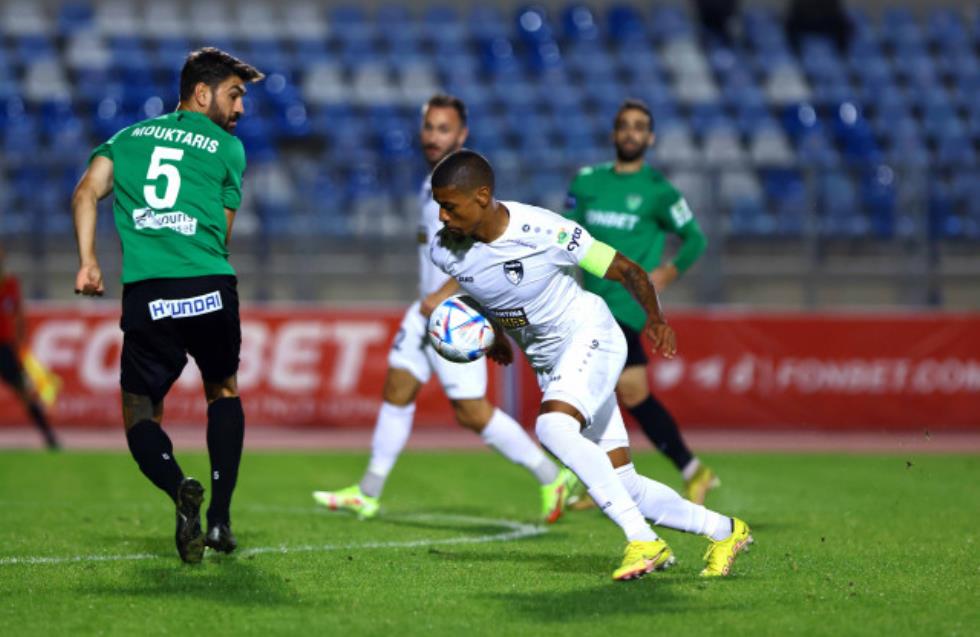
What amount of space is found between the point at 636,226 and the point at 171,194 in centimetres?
374

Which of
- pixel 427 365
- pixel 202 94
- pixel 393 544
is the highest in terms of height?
pixel 202 94

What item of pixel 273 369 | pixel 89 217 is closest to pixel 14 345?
pixel 273 369

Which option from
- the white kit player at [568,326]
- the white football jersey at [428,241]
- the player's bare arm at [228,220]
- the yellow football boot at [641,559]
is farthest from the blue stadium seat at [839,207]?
the yellow football boot at [641,559]

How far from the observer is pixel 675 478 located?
12.2m

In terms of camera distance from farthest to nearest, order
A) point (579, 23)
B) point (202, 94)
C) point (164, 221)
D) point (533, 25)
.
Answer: point (579, 23) < point (533, 25) < point (202, 94) < point (164, 221)

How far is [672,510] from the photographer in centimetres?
674

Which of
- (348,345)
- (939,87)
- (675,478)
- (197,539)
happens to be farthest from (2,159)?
(939,87)

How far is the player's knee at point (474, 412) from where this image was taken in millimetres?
9344

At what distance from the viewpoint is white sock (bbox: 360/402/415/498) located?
9.55m

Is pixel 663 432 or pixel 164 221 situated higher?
pixel 164 221

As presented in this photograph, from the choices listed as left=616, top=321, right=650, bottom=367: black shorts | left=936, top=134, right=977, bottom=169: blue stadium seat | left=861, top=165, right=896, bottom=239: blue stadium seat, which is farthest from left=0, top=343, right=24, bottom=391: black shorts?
left=936, top=134, right=977, bottom=169: blue stadium seat

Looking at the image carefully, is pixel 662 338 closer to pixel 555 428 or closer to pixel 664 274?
pixel 555 428

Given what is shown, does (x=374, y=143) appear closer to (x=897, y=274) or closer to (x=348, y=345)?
(x=348, y=345)

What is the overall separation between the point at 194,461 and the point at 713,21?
47.4 ft
